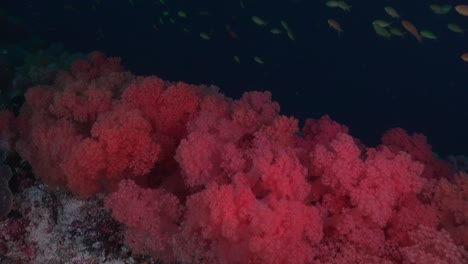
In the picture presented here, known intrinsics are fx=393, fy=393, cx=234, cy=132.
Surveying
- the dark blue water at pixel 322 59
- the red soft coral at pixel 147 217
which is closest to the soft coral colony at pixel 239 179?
the red soft coral at pixel 147 217

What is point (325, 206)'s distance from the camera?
2.88m

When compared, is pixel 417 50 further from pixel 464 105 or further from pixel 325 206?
pixel 325 206

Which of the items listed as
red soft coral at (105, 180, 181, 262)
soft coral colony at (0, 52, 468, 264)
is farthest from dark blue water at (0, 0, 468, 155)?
red soft coral at (105, 180, 181, 262)

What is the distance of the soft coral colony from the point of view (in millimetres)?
Answer: 2508

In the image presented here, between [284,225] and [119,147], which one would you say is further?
[119,147]

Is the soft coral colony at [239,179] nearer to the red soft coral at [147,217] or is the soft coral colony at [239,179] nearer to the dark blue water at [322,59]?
the red soft coral at [147,217]

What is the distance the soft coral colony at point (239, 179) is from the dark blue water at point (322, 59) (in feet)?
80.6

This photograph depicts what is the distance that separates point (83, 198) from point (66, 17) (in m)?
36.6

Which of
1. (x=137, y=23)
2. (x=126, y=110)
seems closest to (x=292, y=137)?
(x=126, y=110)

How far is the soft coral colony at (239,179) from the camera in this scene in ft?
8.23

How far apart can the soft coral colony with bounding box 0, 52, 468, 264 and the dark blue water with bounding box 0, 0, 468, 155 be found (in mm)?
24580

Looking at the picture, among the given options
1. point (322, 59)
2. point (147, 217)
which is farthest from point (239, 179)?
point (322, 59)

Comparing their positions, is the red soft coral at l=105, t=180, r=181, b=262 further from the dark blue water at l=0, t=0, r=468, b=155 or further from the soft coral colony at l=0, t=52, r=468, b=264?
the dark blue water at l=0, t=0, r=468, b=155

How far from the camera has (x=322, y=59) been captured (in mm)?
31328
